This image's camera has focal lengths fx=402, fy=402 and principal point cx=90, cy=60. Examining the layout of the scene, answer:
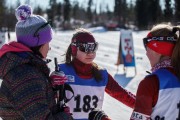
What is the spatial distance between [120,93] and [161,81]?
1046 mm

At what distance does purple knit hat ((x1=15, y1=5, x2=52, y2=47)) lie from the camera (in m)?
2.40

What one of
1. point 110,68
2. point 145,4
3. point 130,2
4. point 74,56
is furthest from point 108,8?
point 74,56

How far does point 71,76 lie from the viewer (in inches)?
135

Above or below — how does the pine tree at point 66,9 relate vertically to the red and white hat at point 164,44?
below

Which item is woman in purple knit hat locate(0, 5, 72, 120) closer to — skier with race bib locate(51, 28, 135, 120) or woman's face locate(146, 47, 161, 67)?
woman's face locate(146, 47, 161, 67)

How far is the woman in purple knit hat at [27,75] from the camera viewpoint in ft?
7.14

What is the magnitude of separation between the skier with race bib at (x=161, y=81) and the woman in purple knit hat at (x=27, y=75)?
1.58 ft

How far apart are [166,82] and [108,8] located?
102 meters

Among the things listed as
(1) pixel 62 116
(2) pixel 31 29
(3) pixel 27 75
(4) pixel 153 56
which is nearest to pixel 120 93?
(4) pixel 153 56

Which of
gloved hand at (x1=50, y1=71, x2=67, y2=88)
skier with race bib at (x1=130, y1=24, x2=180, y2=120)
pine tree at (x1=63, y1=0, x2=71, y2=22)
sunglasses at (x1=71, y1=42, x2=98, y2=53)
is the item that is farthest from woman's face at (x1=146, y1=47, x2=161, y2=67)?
pine tree at (x1=63, y1=0, x2=71, y2=22)

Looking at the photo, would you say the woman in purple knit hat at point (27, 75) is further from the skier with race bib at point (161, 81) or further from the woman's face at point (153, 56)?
the woman's face at point (153, 56)

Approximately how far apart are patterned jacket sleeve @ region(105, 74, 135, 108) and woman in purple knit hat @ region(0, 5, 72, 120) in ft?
3.54

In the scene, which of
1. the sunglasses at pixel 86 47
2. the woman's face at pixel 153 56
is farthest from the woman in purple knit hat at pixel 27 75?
the sunglasses at pixel 86 47

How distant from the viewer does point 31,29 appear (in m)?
2.42
